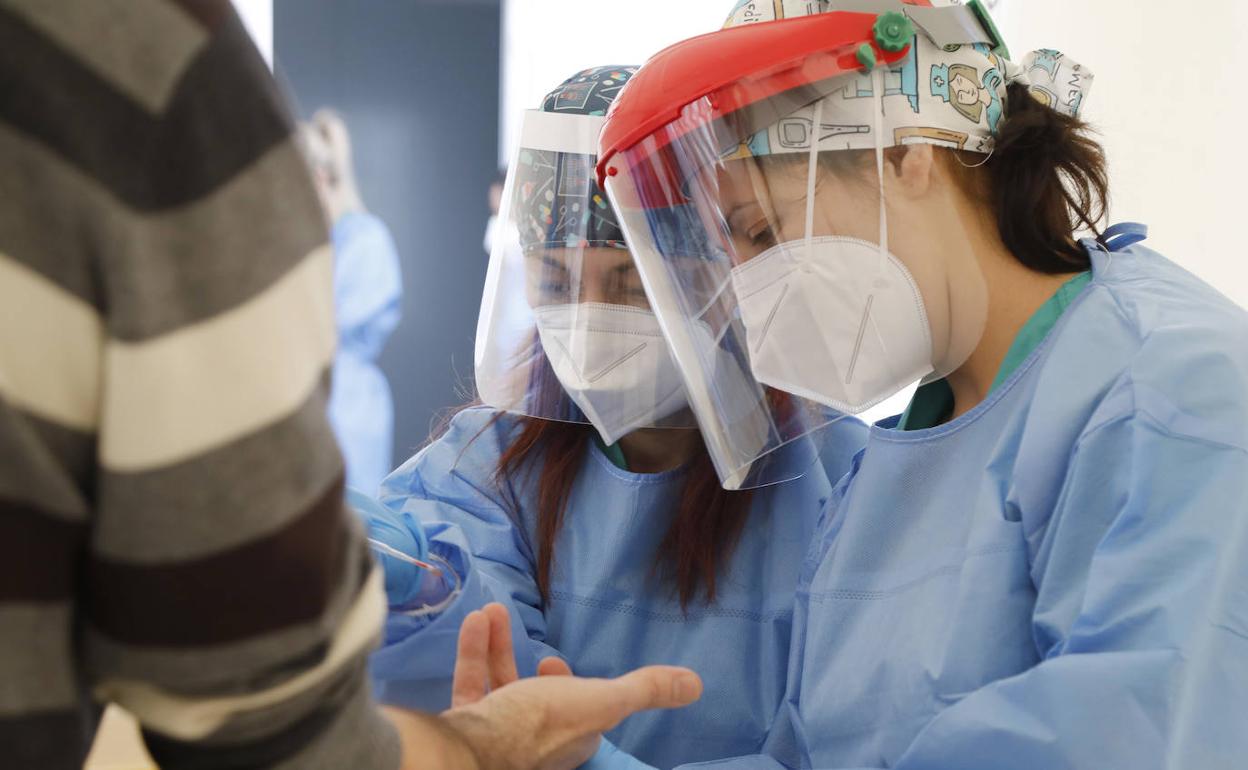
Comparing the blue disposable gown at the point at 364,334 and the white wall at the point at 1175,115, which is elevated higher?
the white wall at the point at 1175,115

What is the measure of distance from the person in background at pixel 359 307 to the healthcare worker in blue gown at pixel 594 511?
2737 millimetres

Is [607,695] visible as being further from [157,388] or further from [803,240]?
[157,388]

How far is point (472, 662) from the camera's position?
113 cm

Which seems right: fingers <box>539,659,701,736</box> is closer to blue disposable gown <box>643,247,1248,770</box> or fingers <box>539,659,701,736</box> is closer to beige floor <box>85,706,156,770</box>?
blue disposable gown <box>643,247,1248,770</box>

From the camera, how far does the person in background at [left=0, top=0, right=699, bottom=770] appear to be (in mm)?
415

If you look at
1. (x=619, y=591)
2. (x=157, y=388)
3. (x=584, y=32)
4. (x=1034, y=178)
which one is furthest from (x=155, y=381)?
(x=584, y=32)

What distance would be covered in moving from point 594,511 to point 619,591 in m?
0.12

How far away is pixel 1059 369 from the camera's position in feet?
3.42

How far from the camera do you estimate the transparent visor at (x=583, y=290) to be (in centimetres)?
143

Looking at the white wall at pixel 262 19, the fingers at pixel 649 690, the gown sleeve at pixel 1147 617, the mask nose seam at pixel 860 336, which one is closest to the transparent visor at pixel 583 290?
the mask nose seam at pixel 860 336

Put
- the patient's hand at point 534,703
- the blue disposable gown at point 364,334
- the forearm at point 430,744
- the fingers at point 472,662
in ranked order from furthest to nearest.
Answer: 1. the blue disposable gown at point 364,334
2. the fingers at point 472,662
3. the patient's hand at point 534,703
4. the forearm at point 430,744

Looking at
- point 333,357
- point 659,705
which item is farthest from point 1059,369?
point 333,357

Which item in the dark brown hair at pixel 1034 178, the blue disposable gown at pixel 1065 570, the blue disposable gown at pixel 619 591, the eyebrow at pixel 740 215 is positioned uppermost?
the dark brown hair at pixel 1034 178

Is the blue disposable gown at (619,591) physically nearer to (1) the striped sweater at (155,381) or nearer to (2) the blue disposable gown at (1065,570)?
(2) the blue disposable gown at (1065,570)
